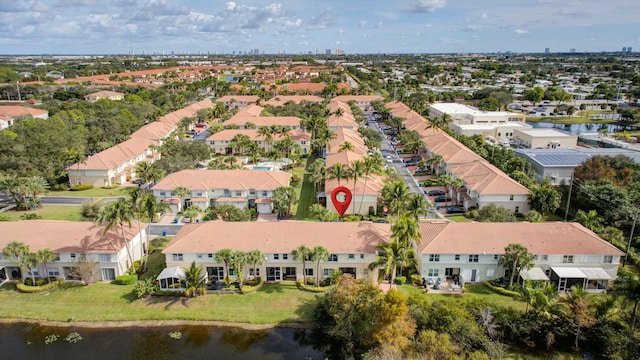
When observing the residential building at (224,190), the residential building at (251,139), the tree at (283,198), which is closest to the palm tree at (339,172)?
the tree at (283,198)

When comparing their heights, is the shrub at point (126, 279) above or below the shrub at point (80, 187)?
below

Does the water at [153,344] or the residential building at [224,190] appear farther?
the residential building at [224,190]

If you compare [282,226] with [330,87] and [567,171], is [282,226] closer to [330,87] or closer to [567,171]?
[567,171]

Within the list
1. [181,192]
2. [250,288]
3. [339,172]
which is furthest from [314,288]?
[181,192]

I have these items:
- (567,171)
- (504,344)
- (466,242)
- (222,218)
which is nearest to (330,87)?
(567,171)

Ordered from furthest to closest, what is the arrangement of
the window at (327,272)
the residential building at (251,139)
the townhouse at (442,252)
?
1. the residential building at (251,139)
2. the window at (327,272)
3. the townhouse at (442,252)

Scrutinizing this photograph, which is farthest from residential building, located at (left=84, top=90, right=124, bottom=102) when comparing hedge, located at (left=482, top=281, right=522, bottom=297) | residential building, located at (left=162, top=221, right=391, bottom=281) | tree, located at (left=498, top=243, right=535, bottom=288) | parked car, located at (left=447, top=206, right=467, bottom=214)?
tree, located at (left=498, top=243, right=535, bottom=288)

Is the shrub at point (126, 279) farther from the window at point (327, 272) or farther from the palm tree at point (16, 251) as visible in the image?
the window at point (327, 272)
